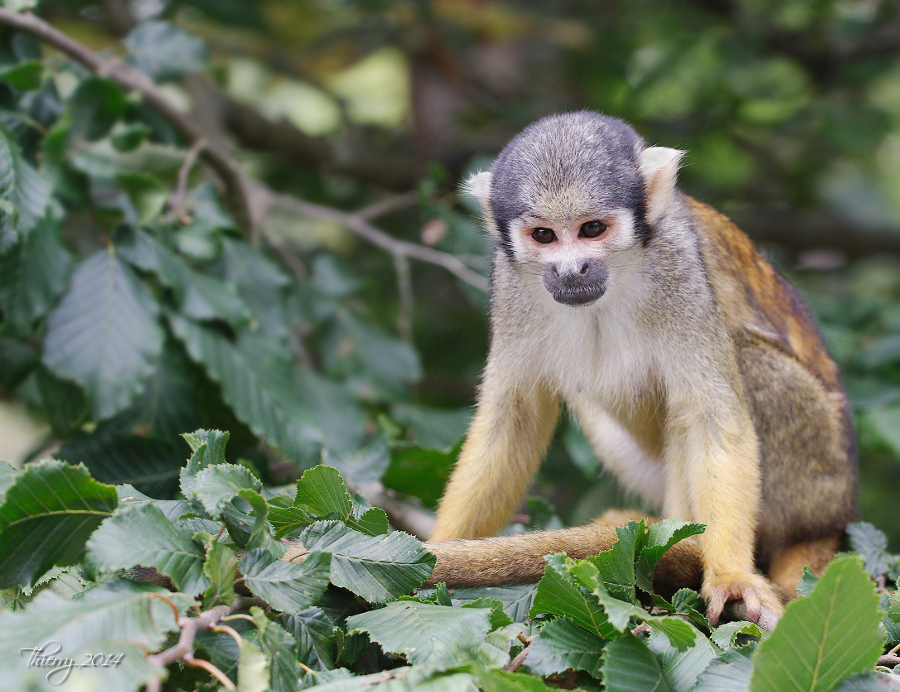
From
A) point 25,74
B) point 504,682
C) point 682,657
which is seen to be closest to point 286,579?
point 504,682

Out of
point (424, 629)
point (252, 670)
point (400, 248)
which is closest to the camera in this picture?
point (252, 670)

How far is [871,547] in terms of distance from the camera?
334 centimetres

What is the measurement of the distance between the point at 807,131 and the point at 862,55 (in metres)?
0.70

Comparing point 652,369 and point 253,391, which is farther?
point 253,391

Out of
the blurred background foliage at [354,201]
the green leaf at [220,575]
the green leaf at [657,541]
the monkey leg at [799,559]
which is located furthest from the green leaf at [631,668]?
the blurred background foliage at [354,201]

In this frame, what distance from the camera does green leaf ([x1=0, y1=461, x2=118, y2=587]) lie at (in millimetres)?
2023

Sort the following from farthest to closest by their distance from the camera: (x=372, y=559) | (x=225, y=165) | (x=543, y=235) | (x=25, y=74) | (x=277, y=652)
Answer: (x=225, y=165) < (x=25, y=74) < (x=543, y=235) < (x=372, y=559) < (x=277, y=652)

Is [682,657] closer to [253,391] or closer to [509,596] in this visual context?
[509,596]

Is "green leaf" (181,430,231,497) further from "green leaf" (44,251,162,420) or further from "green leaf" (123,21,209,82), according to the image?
"green leaf" (123,21,209,82)

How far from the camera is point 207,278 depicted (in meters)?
4.03

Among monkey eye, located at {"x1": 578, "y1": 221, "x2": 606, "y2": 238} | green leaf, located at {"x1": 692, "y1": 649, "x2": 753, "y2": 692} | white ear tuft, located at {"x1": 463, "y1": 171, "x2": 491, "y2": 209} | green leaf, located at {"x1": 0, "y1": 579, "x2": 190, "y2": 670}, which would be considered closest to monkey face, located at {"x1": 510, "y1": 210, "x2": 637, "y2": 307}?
monkey eye, located at {"x1": 578, "y1": 221, "x2": 606, "y2": 238}

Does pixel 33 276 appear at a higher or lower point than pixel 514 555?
higher

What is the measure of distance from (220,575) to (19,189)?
2.18 metres

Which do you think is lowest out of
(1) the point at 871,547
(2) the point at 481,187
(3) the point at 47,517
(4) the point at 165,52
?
(1) the point at 871,547
